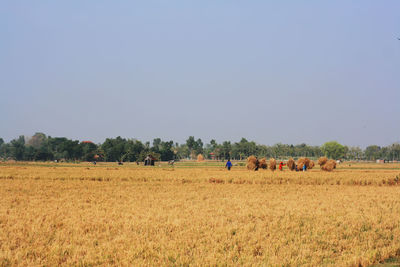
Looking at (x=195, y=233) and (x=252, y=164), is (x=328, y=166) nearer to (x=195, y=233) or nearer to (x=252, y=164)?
(x=252, y=164)

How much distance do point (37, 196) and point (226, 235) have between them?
547 inches

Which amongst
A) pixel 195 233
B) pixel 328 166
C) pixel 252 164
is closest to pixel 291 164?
pixel 328 166

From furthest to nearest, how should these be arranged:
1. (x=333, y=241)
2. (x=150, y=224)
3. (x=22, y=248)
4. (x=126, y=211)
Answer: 1. (x=126, y=211)
2. (x=150, y=224)
3. (x=333, y=241)
4. (x=22, y=248)

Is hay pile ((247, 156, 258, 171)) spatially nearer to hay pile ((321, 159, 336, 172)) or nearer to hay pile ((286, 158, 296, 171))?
hay pile ((286, 158, 296, 171))

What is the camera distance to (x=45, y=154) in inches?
5384

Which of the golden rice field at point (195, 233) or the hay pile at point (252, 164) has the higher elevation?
the hay pile at point (252, 164)

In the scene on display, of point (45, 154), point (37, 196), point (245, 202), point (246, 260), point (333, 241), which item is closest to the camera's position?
point (246, 260)

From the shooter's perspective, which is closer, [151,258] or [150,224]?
[151,258]

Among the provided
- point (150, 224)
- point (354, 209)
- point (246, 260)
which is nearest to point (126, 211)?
point (150, 224)

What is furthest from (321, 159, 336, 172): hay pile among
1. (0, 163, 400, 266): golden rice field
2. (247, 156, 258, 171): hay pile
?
(0, 163, 400, 266): golden rice field

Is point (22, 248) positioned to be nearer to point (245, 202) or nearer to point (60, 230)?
point (60, 230)

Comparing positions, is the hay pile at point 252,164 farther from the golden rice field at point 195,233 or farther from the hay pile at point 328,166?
the golden rice field at point 195,233

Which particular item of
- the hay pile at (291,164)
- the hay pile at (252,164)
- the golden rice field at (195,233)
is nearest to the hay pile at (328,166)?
the hay pile at (291,164)

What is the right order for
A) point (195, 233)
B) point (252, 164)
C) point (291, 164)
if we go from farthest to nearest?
point (291, 164) < point (252, 164) < point (195, 233)
